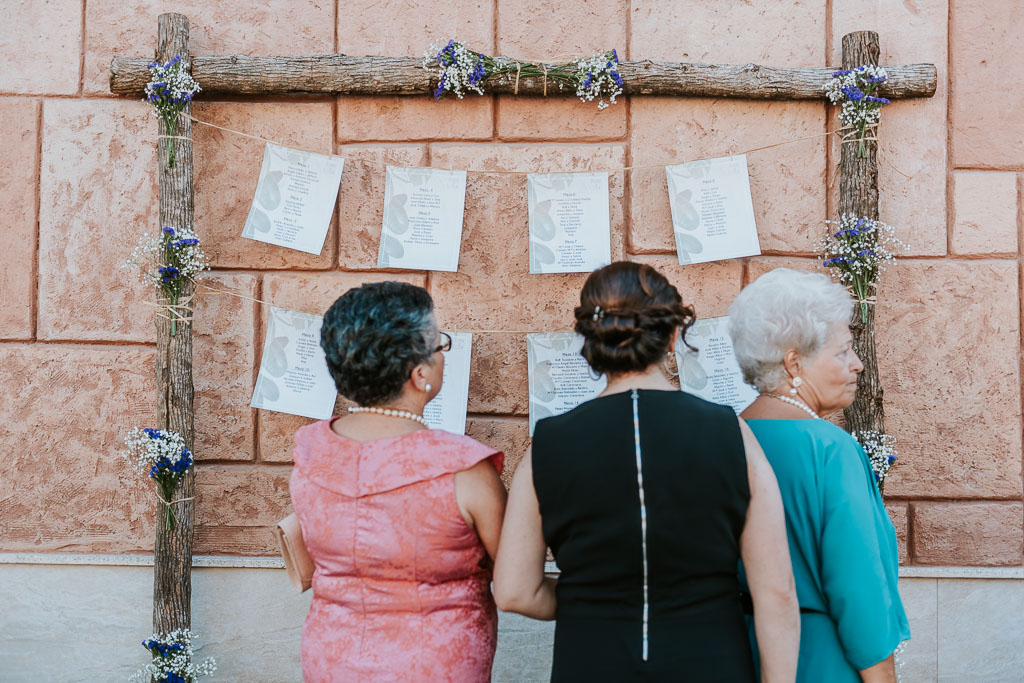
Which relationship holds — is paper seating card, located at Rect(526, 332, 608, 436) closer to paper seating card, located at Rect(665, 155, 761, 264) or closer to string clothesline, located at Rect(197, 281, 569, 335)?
string clothesline, located at Rect(197, 281, 569, 335)

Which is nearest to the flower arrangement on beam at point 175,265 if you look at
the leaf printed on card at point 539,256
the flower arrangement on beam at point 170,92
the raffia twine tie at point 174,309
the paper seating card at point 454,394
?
the raffia twine tie at point 174,309

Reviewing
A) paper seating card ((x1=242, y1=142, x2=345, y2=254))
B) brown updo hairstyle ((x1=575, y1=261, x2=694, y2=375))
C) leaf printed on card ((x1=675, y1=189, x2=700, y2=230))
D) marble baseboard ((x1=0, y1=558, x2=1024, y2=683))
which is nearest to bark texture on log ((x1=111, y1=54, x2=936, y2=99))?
paper seating card ((x1=242, y1=142, x2=345, y2=254))

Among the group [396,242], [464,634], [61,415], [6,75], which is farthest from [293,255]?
[464,634]

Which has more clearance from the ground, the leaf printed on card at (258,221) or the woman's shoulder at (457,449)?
the leaf printed on card at (258,221)

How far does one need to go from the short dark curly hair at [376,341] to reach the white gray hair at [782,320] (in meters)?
0.75

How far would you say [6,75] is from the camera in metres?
3.03

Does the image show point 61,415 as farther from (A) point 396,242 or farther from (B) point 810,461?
(B) point 810,461

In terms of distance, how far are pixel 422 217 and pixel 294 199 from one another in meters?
0.47

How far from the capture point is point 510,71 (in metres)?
2.86

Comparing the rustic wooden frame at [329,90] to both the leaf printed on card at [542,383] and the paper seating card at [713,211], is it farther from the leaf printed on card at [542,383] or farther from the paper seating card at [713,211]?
the leaf printed on card at [542,383]

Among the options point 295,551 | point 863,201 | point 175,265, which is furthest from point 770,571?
point 175,265

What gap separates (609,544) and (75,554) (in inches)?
92.6

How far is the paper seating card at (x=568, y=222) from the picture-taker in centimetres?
283

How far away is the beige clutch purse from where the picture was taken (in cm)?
191
